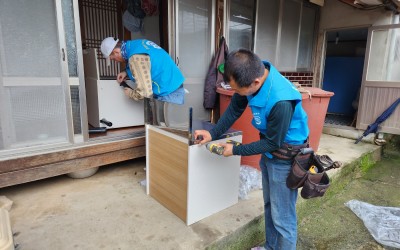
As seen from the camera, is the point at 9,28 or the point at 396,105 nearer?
the point at 9,28

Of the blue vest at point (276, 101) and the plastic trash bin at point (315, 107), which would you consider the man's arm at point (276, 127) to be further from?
the plastic trash bin at point (315, 107)

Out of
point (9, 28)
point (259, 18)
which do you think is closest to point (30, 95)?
point (9, 28)

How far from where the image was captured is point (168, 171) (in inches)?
79.1

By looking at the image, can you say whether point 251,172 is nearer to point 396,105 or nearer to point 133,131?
point 133,131

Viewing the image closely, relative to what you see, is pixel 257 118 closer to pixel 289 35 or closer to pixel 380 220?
pixel 380 220

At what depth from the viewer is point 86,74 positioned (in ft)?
10.3

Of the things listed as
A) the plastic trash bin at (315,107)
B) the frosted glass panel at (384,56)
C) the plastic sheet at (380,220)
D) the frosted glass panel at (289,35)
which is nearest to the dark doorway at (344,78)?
the frosted glass panel at (384,56)

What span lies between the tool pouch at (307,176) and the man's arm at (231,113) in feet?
1.66

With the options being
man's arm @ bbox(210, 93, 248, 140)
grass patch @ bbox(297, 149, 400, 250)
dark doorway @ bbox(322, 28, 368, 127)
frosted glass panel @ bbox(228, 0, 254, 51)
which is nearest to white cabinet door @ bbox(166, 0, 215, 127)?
frosted glass panel @ bbox(228, 0, 254, 51)

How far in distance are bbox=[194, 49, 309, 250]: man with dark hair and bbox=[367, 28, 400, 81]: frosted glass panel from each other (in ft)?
12.9

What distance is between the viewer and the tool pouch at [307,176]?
1429 mm

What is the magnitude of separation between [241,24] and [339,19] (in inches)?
95.0

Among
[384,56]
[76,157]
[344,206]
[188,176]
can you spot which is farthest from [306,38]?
[76,157]

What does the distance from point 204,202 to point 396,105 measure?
4.01m
